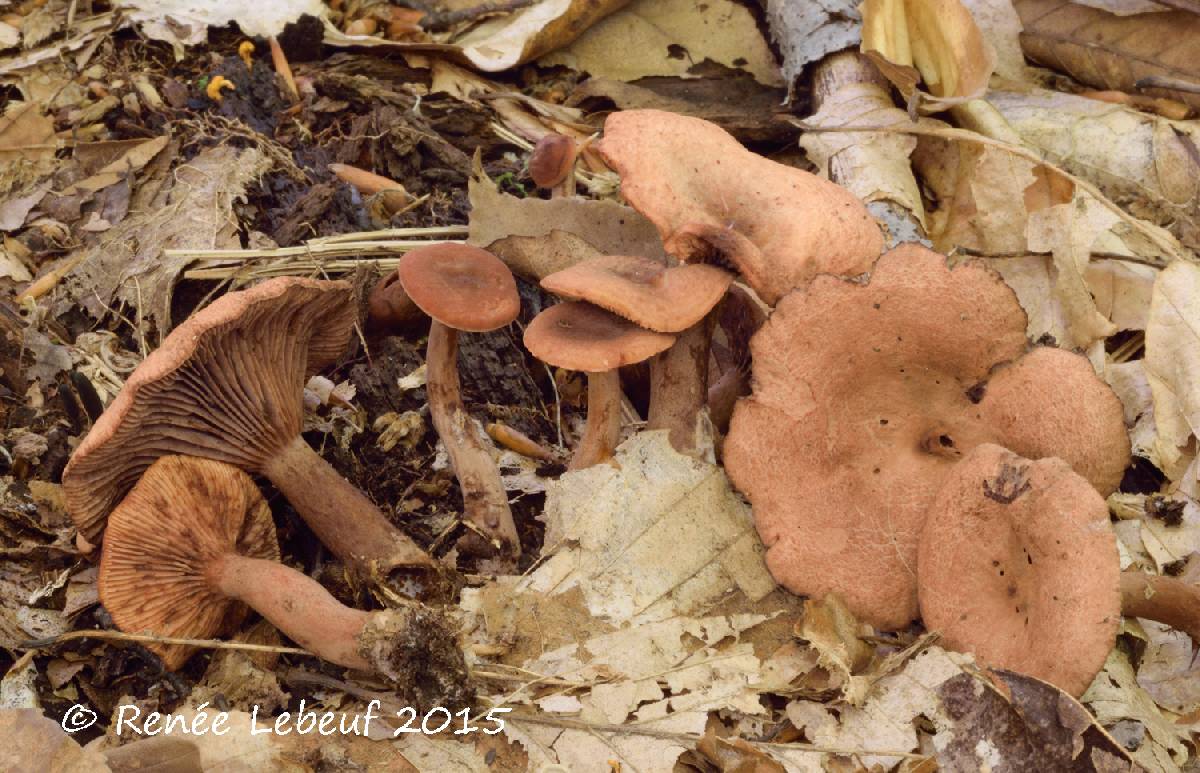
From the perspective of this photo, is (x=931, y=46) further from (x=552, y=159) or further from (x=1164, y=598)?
(x=1164, y=598)

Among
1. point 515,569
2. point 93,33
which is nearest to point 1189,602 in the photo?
point 515,569

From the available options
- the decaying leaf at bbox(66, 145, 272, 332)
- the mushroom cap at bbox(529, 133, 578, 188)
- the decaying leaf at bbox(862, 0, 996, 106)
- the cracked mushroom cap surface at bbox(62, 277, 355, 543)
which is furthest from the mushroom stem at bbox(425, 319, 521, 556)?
the decaying leaf at bbox(862, 0, 996, 106)

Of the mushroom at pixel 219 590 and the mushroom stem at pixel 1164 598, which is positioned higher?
the mushroom at pixel 219 590

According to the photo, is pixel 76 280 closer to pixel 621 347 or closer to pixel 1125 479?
pixel 621 347

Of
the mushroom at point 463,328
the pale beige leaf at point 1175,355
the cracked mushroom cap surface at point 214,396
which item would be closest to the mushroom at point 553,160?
the mushroom at point 463,328

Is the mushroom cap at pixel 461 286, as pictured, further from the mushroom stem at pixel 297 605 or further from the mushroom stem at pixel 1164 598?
the mushroom stem at pixel 1164 598

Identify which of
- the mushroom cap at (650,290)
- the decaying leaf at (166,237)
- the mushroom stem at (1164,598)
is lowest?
the mushroom stem at (1164,598)
